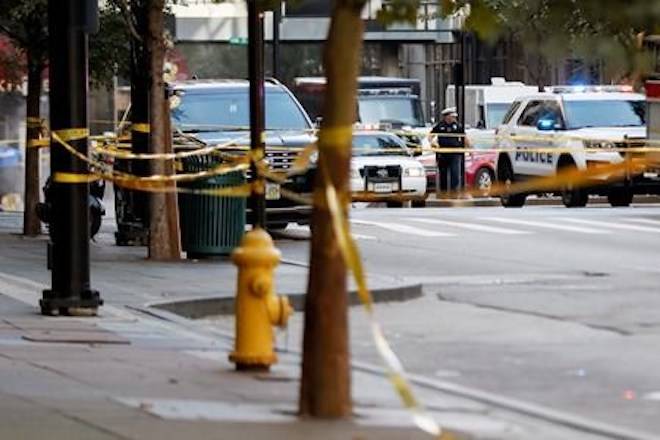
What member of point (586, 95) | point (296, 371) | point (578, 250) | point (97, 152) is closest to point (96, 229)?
point (97, 152)

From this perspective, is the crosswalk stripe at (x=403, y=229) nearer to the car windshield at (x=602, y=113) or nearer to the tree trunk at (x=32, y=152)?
the tree trunk at (x=32, y=152)

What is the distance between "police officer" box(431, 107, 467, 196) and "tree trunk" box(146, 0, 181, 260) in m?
15.3

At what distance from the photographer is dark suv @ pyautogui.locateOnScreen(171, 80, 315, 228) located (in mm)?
22312

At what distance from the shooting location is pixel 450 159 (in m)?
34.4

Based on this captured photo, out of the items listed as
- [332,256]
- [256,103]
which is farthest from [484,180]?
[332,256]

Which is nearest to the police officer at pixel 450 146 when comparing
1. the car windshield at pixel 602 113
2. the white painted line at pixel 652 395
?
the car windshield at pixel 602 113

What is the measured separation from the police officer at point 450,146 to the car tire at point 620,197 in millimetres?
3146

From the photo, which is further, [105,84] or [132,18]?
[105,84]

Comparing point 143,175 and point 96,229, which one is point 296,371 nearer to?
point 143,175

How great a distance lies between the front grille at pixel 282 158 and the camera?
22234 mm

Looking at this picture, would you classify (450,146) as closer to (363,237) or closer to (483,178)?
(483,178)

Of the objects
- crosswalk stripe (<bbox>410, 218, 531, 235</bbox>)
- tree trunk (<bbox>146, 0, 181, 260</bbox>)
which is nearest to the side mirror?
crosswalk stripe (<bbox>410, 218, 531, 235</bbox>)

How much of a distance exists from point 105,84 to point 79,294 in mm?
10991

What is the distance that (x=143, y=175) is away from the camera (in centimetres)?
1989
